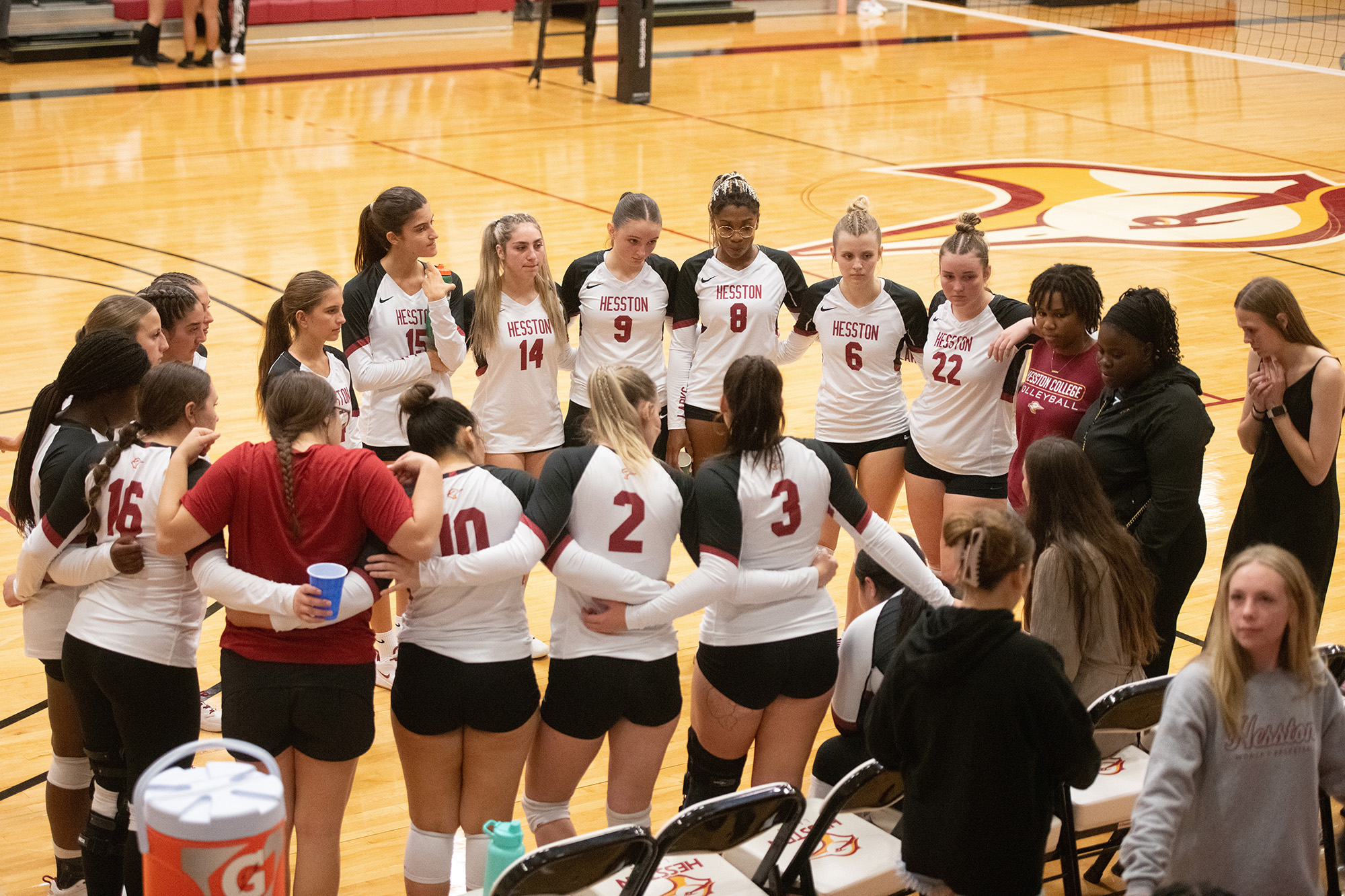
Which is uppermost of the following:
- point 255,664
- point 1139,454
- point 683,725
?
point 1139,454

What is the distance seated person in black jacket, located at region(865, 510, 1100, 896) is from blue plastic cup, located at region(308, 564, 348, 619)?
1.32 metres

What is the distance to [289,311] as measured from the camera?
16.8ft

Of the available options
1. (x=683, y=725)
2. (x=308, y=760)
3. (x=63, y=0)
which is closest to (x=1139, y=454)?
(x=683, y=725)

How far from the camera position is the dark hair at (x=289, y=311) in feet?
16.6

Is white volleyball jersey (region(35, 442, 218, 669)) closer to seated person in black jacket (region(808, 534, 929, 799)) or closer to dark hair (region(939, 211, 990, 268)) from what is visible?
seated person in black jacket (region(808, 534, 929, 799))

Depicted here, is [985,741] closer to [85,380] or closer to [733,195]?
[85,380]

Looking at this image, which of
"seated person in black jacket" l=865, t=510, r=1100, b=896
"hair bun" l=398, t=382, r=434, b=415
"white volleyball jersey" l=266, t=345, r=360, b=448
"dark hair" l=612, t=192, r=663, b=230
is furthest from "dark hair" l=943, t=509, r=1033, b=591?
"dark hair" l=612, t=192, r=663, b=230

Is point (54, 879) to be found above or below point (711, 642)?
below

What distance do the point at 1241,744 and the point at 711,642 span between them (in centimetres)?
148

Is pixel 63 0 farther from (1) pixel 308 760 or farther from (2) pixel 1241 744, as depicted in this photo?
(2) pixel 1241 744

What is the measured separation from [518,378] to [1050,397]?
208cm

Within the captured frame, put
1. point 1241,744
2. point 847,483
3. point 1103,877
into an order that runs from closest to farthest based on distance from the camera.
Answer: point 1241,744 < point 847,483 < point 1103,877

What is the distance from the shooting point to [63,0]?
19125 millimetres

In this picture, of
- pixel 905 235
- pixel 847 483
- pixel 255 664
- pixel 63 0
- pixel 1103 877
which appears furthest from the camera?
pixel 63 0
